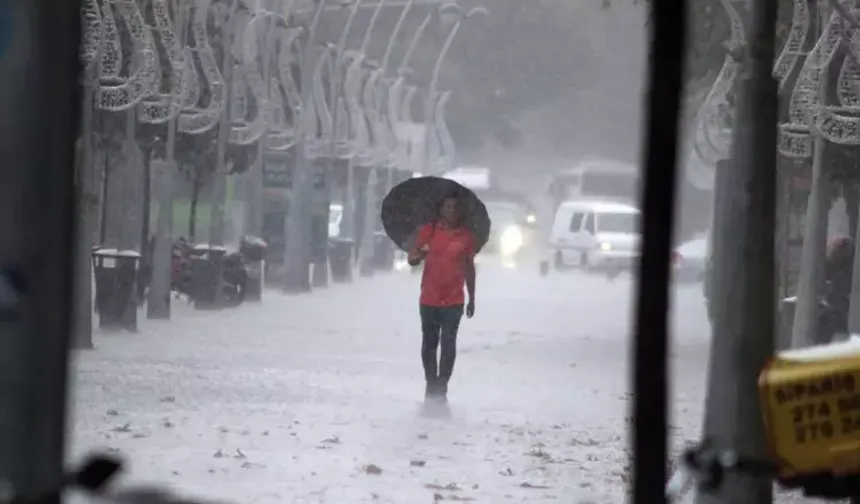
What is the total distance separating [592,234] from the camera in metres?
41.8

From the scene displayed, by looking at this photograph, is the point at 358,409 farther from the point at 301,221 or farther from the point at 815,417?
the point at 301,221

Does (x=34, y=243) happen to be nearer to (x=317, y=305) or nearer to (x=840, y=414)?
(x=840, y=414)

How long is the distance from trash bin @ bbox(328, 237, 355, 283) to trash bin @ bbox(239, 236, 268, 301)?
7.37m

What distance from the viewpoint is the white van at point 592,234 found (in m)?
40.5

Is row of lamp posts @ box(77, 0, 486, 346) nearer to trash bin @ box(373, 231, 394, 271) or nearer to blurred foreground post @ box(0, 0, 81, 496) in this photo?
A: trash bin @ box(373, 231, 394, 271)

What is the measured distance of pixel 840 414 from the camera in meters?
5.09

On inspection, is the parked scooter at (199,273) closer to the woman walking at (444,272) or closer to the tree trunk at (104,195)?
the tree trunk at (104,195)

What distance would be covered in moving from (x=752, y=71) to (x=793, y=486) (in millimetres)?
2669

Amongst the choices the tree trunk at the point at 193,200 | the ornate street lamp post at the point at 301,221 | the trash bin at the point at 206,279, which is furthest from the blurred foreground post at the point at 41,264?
the ornate street lamp post at the point at 301,221

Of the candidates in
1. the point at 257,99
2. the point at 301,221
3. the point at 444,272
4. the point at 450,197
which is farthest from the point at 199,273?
the point at 444,272

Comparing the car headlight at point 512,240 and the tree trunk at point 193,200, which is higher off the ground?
the tree trunk at point 193,200

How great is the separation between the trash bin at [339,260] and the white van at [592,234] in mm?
5937

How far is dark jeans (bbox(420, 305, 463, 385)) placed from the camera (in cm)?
1316

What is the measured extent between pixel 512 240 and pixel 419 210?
34561mm
